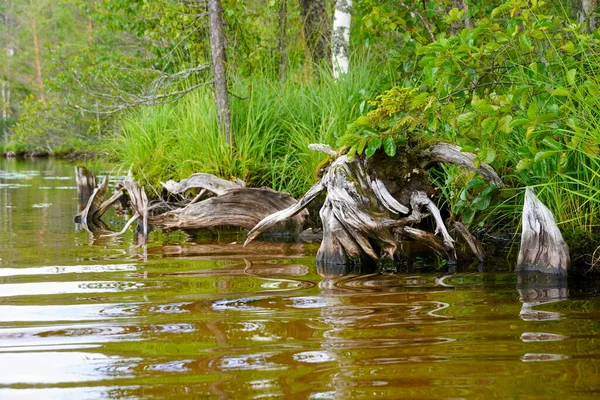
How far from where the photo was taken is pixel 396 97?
5.61 metres

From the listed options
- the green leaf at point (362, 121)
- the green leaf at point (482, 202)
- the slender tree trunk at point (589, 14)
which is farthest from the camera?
the slender tree trunk at point (589, 14)

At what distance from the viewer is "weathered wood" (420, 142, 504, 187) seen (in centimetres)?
573

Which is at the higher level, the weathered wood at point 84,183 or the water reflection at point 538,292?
the weathered wood at point 84,183

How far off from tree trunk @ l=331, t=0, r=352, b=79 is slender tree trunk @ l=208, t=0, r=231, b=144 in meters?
1.37

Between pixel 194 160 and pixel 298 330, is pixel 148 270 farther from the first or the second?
pixel 194 160

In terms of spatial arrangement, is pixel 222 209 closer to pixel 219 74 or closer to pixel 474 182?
pixel 219 74

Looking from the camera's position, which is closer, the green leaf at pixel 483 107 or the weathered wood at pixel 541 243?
the green leaf at pixel 483 107

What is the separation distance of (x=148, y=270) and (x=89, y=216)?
4.30 metres

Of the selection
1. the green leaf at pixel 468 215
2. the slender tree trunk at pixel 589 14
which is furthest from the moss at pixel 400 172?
the slender tree trunk at pixel 589 14

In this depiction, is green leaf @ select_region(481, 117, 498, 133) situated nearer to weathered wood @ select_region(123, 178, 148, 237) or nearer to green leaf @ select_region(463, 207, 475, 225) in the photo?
green leaf @ select_region(463, 207, 475, 225)

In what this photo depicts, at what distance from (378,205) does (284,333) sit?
277 cm

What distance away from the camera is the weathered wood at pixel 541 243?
494cm

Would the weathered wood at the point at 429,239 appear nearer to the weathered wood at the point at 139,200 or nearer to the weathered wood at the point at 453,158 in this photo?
the weathered wood at the point at 453,158

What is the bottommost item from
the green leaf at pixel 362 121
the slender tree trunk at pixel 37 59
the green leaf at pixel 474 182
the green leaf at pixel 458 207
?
the green leaf at pixel 458 207
